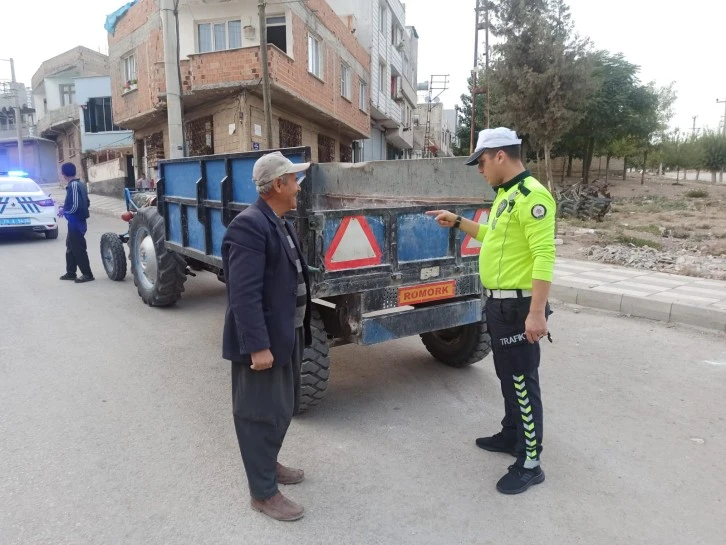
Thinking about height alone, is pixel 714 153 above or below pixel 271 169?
above

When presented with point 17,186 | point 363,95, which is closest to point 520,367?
point 17,186

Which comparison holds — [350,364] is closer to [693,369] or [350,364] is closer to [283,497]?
[283,497]

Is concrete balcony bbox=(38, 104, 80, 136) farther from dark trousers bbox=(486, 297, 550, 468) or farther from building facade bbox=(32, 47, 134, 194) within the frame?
Result: dark trousers bbox=(486, 297, 550, 468)

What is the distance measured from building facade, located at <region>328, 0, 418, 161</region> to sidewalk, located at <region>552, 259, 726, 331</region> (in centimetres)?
1997

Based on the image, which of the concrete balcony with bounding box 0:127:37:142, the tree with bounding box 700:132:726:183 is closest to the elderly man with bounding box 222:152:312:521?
the concrete balcony with bounding box 0:127:37:142

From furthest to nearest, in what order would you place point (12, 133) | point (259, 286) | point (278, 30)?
point (12, 133) → point (278, 30) → point (259, 286)

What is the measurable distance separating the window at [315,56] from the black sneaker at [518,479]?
17.5 m

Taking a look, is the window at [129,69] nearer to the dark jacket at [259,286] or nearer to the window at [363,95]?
the window at [363,95]

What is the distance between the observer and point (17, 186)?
465 inches

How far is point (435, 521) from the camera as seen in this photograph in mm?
2566

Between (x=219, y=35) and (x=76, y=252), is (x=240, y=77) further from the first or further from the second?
(x=76, y=252)

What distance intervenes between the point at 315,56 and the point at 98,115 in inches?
661

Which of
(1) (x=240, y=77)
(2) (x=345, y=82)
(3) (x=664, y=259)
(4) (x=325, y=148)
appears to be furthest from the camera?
(4) (x=325, y=148)

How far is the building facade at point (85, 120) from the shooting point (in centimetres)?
2652
